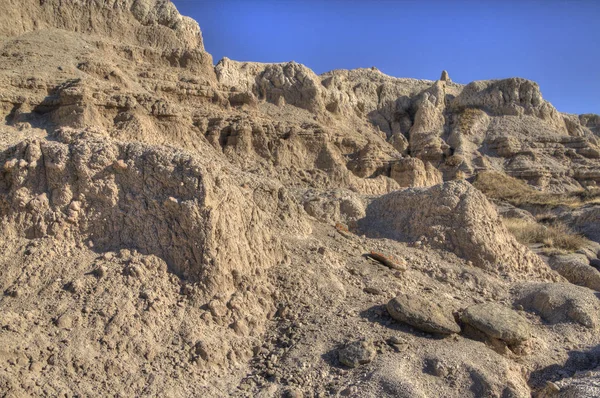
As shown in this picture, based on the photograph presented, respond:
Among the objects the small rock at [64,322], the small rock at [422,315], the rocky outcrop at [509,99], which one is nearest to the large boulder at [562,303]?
the small rock at [422,315]

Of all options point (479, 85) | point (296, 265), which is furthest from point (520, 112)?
point (296, 265)

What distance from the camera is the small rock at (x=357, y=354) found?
174 inches

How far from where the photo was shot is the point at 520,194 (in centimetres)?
2356

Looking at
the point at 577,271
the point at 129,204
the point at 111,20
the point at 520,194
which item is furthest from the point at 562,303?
the point at 520,194

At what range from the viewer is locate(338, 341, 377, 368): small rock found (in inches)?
174

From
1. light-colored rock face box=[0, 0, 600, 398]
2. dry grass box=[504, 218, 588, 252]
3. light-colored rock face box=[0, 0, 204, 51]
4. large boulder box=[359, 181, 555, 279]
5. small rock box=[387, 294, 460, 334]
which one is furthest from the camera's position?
light-colored rock face box=[0, 0, 204, 51]

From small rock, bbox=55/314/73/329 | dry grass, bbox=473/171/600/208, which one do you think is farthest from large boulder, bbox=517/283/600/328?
dry grass, bbox=473/171/600/208

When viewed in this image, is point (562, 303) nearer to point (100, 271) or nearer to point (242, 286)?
point (242, 286)

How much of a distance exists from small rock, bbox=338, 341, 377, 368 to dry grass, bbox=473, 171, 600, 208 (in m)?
16.9

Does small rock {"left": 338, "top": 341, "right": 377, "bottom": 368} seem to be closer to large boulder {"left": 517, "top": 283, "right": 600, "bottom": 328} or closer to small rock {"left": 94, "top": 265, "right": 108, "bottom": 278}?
small rock {"left": 94, "top": 265, "right": 108, "bottom": 278}

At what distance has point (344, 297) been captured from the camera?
18.2 feet

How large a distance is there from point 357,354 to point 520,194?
2170 centimetres

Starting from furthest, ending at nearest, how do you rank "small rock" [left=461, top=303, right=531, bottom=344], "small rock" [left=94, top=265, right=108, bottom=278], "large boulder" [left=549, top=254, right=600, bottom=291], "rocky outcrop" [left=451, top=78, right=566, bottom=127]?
"rocky outcrop" [left=451, top=78, right=566, bottom=127] < "large boulder" [left=549, top=254, right=600, bottom=291] < "small rock" [left=461, top=303, right=531, bottom=344] < "small rock" [left=94, top=265, right=108, bottom=278]

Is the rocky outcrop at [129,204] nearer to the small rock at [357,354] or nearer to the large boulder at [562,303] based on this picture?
the small rock at [357,354]
